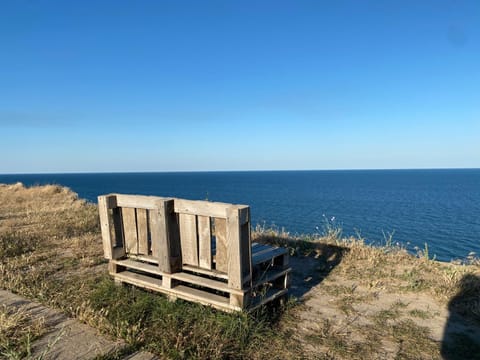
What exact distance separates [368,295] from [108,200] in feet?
12.9

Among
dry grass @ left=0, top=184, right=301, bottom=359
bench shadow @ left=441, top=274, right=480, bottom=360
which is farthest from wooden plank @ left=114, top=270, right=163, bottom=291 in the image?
bench shadow @ left=441, top=274, right=480, bottom=360

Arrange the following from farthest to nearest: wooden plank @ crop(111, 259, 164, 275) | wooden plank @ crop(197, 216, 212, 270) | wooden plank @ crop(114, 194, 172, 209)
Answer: wooden plank @ crop(111, 259, 164, 275) → wooden plank @ crop(114, 194, 172, 209) → wooden plank @ crop(197, 216, 212, 270)

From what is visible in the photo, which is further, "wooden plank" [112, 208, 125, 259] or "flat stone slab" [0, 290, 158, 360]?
"wooden plank" [112, 208, 125, 259]

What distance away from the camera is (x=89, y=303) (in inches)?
148

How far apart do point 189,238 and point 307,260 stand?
3.34 metres

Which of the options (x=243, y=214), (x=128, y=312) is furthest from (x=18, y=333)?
(x=243, y=214)

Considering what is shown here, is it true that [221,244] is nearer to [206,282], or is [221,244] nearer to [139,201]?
[206,282]

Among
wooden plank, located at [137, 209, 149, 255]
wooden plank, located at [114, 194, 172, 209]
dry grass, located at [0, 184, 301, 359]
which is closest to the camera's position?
dry grass, located at [0, 184, 301, 359]

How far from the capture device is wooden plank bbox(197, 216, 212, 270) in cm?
345

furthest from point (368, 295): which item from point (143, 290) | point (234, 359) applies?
point (143, 290)

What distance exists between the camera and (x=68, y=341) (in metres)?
3.01

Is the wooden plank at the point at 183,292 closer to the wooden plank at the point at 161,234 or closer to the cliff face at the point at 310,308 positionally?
the cliff face at the point at 310,308

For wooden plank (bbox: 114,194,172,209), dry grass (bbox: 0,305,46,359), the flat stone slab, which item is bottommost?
the flat stone slab

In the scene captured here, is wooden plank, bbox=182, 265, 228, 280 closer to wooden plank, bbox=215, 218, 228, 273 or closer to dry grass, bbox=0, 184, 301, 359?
wooden plank, bbox=215, 218, 228, 273
